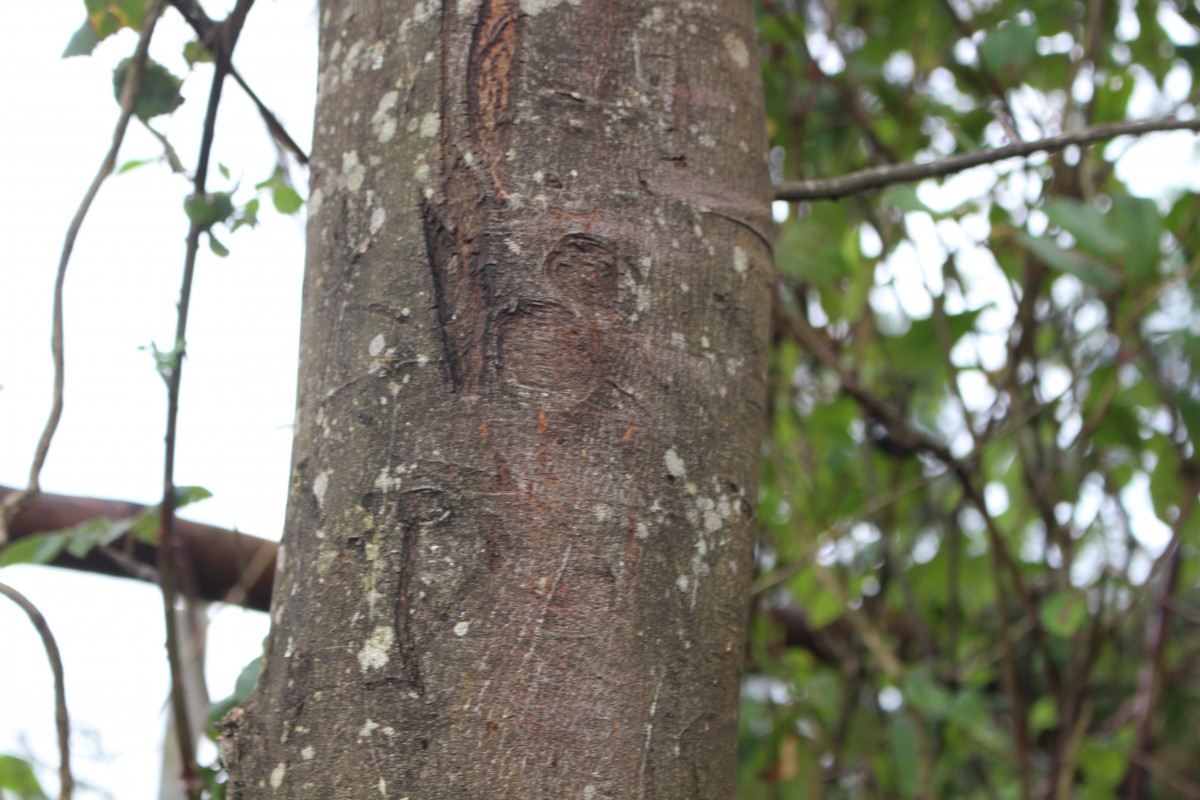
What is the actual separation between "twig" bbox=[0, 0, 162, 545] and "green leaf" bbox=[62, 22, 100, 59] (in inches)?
2.5

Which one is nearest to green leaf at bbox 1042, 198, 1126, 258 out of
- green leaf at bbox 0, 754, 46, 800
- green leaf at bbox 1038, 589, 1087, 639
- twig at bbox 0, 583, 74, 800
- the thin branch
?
the thin branch

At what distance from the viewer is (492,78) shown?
1.87ft

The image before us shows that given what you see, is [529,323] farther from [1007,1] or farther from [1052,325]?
[1052,325]

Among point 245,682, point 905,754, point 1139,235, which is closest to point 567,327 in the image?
point 245,682

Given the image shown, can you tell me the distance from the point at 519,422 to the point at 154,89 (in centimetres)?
48

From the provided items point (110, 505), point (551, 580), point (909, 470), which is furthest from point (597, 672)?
point (909, 470)

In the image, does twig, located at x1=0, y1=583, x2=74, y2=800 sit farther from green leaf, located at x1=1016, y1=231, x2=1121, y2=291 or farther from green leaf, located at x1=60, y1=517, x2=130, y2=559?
green leaf, located at x1=1016, y1=231, x2=1121, y2=291

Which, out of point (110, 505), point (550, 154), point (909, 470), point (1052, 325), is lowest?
point (110, 505)

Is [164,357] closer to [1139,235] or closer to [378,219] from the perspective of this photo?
[378,219]

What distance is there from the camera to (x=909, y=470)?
5.98 ft

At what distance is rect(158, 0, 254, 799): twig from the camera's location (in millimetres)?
761

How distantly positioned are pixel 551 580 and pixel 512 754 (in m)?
0.08

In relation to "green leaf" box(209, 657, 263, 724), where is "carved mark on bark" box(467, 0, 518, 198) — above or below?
above

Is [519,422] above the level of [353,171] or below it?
below
